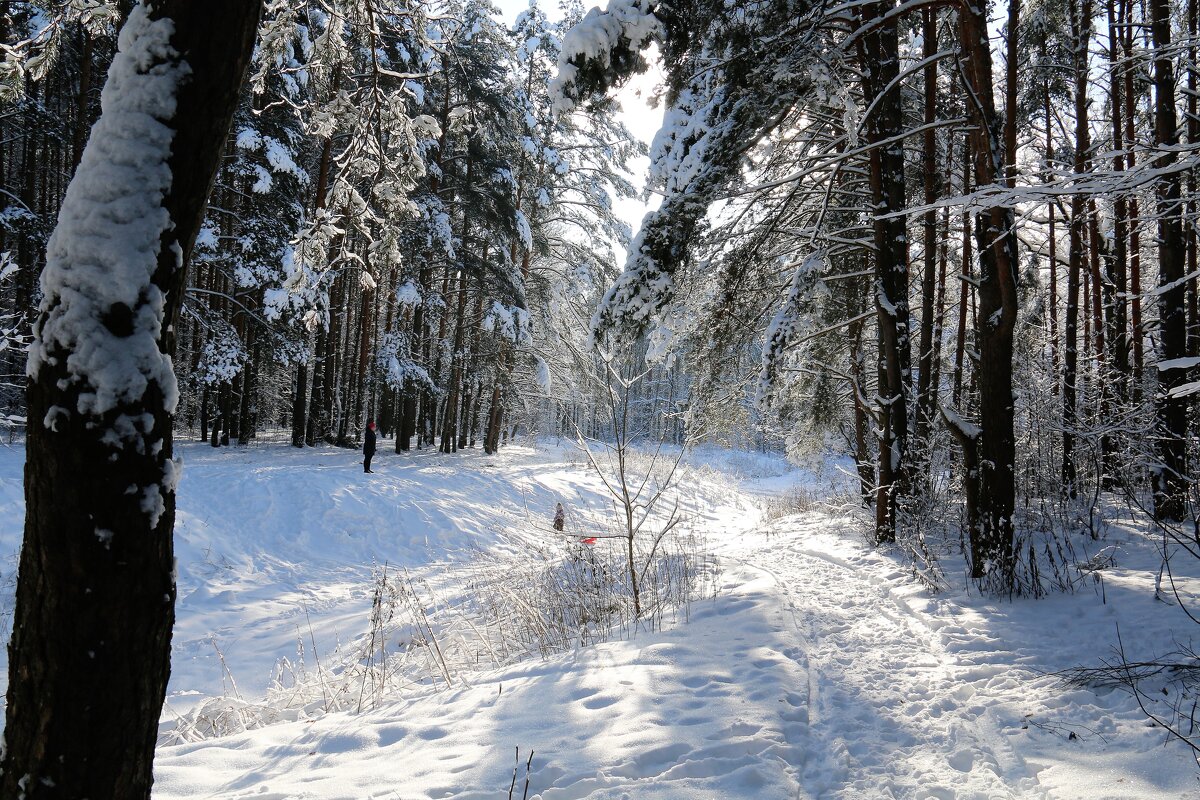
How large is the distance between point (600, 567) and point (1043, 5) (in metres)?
10.1

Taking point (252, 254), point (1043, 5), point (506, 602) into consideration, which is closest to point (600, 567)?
point (506, 602)

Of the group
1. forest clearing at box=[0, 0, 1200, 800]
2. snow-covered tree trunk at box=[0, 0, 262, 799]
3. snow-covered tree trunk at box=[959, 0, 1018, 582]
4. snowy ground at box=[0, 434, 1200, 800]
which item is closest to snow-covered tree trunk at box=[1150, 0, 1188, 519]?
forest clearing at box=[0, 0, 1200, 800]

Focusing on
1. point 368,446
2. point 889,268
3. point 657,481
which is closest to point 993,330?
point 889,268

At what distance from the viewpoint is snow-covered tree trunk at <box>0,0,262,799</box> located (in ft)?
5.57

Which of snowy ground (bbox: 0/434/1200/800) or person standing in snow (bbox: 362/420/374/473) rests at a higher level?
person standing in snow (bbox: 362/420/374/473)

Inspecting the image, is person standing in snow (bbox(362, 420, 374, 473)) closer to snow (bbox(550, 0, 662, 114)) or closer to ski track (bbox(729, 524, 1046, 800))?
snow (bbox(550, 0, 662, 114))

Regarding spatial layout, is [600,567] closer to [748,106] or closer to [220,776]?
[220,776]

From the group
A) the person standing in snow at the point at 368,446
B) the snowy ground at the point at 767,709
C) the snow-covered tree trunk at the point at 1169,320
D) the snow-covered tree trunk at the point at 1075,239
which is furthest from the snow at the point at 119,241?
the person standing in snow at the point at 368,446

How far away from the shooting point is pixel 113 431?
5.69 ft

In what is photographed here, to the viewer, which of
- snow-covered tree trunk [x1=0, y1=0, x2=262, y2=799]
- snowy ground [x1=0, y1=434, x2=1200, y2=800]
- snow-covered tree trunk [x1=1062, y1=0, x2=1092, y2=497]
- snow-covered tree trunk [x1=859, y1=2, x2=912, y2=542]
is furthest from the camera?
snow-covered tree trunk [x1=1062, y1=0, x2=1092, y2=497]

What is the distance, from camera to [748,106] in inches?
208

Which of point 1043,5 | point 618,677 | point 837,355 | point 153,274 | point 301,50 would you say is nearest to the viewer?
point 153,274

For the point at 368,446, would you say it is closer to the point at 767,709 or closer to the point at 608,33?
the point at 608,33

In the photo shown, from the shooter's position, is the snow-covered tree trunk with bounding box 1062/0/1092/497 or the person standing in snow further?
the person standing in snow
